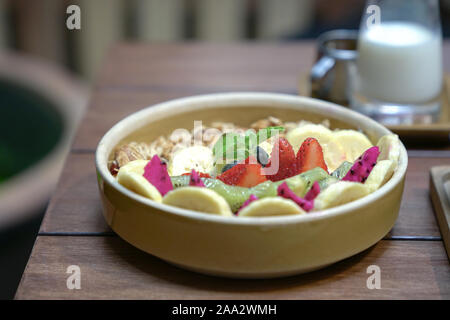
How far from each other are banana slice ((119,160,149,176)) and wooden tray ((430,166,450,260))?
0.34 meters

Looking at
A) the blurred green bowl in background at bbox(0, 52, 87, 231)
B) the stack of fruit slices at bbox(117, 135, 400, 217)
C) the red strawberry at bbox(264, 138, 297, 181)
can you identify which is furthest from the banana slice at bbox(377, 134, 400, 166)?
the blurred green bowl in background at bbox(0, 52, 87, 231)

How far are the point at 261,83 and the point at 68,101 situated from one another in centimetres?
75

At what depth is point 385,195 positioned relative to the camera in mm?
666

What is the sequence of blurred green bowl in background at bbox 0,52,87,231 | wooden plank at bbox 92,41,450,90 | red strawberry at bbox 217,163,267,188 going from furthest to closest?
blurred green bowl in background at bbox 0,52,87,231 → wooden plank at bbox 92,41,450,90 → red strawberry at bbox 217,163,267,188

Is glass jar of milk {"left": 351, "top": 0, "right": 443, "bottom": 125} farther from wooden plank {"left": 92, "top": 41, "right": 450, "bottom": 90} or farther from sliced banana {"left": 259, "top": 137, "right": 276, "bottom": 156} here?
sliced banana {"left": 259, "top": 137, "right": 276, "bottom": 156}

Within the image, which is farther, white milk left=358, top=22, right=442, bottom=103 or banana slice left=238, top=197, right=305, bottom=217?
white milk left=358, top=22, right=442, bottom=103

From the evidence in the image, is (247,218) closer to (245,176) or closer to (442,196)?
(245,176)

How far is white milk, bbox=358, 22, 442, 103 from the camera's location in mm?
1015

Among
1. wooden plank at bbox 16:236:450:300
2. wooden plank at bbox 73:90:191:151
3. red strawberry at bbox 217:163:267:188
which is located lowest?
wooden plank at bbox 16:236:450:300

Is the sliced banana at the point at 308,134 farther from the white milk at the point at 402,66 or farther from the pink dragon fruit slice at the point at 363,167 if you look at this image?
the white milk at the point at 402,66

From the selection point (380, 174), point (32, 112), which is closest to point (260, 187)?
point (380, 174)

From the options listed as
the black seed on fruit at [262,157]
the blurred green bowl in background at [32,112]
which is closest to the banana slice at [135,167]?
the black seed on fruit at [262,157]
